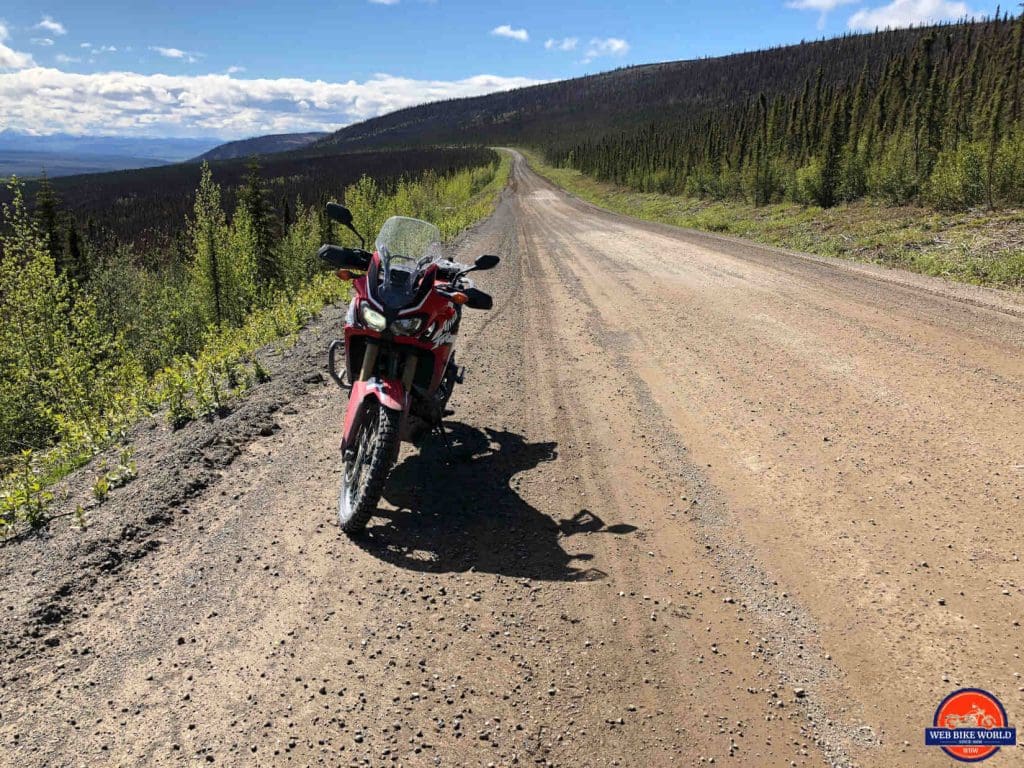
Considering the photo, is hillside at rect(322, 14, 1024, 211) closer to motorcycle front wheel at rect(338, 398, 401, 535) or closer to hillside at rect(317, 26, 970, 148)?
motorcycle front wheel at rect(338, 398, 401, 535)

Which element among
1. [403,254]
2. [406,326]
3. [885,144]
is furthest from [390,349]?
[885,144]

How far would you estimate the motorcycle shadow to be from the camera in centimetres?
367

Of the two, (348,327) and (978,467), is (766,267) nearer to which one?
(978,467)

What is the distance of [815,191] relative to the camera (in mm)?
26406

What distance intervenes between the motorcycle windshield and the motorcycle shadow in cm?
145

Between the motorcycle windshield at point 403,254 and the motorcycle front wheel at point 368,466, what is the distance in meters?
0.80

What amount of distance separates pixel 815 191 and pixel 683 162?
27989 millimetres

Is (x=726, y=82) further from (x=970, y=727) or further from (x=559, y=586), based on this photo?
(x=970, y=727)

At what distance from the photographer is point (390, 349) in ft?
14.3

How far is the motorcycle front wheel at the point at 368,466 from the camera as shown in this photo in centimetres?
372

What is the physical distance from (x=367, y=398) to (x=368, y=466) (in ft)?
1.53

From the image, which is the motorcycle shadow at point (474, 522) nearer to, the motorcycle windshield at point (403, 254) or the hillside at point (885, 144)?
the motorcycle windshield at point (403, 254)

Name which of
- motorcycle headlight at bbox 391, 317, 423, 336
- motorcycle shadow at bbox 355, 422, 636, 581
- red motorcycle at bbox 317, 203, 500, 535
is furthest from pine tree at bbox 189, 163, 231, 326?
motorcycle headlight at bbox 391, 317, 423, 336

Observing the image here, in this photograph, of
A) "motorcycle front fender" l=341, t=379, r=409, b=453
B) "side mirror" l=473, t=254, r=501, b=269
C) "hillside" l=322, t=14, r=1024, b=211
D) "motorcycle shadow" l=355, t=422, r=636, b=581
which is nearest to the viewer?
"motorcycle shadow" l=355, t=422, r=636, b=581
